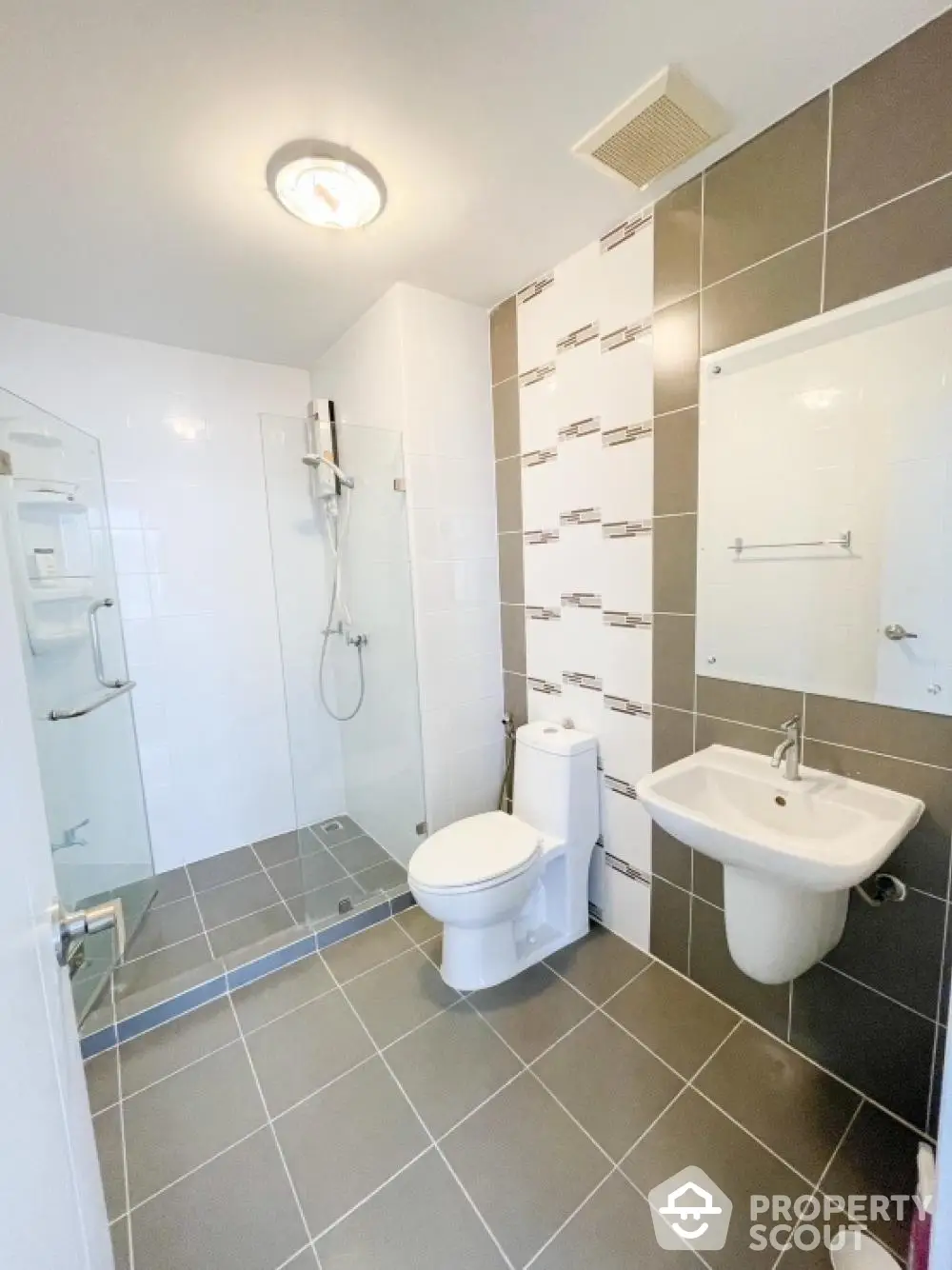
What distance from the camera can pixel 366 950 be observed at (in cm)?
188

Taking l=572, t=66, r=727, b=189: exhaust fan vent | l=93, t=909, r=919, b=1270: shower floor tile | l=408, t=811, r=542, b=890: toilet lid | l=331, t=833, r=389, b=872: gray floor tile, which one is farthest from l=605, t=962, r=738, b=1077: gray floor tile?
l=572, t=66, r=727, b=189: exhaust fan vent

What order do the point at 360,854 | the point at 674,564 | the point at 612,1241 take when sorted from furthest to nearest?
the point at 360,854, the point at 674,564, the point at 612,1241

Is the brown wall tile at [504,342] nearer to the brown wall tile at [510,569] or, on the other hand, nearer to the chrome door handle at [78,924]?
the brown wall tile at [510,569]

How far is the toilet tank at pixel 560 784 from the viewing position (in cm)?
180

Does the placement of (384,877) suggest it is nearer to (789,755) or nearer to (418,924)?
(418,924)

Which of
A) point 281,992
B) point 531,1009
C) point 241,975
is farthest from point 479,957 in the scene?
point 241,975

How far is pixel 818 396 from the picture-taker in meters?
1.25

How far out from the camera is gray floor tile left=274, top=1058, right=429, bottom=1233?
115 cm

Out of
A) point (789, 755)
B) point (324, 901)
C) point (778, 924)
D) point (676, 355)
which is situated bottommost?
point (324, 901)

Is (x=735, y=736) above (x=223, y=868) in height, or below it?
above

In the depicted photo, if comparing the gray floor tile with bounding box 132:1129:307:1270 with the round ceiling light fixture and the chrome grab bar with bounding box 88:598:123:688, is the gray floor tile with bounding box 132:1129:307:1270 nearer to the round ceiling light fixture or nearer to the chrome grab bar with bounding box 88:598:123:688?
the chrome grab bar with bounding box 88:598:123:688

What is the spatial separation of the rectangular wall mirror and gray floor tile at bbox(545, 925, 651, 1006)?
106cm

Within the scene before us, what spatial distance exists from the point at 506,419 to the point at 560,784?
145cm

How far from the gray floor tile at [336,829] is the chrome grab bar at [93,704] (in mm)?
987
